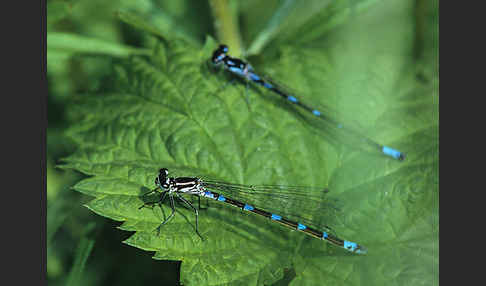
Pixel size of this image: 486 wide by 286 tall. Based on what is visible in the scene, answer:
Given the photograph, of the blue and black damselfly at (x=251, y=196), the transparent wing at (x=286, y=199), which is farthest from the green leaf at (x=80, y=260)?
the transparent wing at (x=286, y=199)

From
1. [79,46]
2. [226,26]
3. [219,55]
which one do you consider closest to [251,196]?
[219,55]

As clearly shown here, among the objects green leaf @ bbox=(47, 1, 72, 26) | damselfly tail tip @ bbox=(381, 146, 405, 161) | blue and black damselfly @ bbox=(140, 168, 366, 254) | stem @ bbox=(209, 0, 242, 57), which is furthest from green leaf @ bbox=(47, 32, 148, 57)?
damselfly tail tip @ bbox=(381, 146, 405, 161)

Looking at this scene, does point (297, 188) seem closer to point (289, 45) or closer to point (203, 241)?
point (203, 241)

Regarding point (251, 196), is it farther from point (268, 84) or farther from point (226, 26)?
point (226, 26)

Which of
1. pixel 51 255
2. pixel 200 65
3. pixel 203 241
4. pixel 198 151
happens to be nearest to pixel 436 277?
pixel 203 241

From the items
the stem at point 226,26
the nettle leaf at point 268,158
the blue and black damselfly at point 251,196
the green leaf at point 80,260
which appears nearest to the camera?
the nettle leaf at point 268,158

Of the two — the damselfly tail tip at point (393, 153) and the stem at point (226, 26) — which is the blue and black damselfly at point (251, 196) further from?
the stem at point (226, 26)
